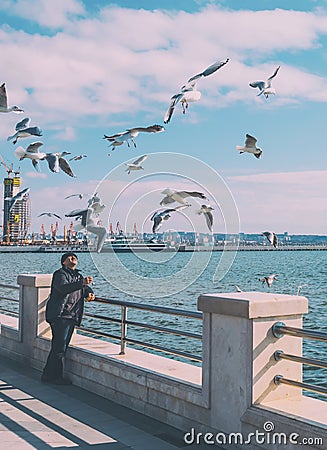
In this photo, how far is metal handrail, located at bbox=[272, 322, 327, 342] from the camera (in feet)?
17.4

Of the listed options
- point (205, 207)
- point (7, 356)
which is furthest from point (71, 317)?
point (205, 207)

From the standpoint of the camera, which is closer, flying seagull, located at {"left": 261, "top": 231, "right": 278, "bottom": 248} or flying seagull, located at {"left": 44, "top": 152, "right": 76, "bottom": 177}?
flying seagull, located at {"left": 44, "top": 152, "right": 76, "bottom": 177}

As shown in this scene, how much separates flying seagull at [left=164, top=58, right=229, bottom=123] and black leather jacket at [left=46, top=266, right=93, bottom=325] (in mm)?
3712

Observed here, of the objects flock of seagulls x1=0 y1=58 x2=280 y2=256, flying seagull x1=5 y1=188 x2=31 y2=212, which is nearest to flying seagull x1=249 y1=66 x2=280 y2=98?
flock of seagulls x1=0 y1=58 x2=280 y2=256

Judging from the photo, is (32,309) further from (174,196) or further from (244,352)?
(244,352)

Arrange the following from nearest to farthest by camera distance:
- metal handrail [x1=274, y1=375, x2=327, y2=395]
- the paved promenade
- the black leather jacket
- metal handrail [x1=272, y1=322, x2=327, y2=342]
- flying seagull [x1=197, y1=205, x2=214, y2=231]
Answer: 1. metal handrail [x1=272, y1=322, x2=327, y2=342]
2. metal handrail [x1=274, y1=375, x2=327, y2=395]
3. the paved promenade
4. the black leather jacket
5. flying seagull [x1=197, y1=205, x2=214, y2=231]

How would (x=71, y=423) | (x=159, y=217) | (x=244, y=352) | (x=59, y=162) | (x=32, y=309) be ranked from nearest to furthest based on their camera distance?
1. (x=244, y=352)
2. (x=71, y=423)
3. (x=32, y=309)
4. (x=59, y=162)
5. (x=159, y=217)

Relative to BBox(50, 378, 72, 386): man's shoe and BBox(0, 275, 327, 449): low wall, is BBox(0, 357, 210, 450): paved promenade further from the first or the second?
BBox(0, 275, 327, 449): low wall

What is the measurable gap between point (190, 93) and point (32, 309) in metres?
4.75

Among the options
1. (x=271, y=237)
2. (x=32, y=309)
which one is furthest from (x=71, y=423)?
(x=271, y=237)

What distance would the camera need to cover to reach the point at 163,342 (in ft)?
64.4

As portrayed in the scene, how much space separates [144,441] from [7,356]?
5.22 metres

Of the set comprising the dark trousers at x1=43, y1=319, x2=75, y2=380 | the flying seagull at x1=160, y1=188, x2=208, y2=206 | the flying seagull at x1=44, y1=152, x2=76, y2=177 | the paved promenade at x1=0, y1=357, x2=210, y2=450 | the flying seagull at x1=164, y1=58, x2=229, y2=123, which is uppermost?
the flying seagull at x1=164, y1=58, x2=229, y2=123

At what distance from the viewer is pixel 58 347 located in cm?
855
